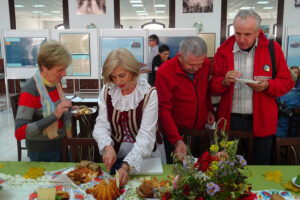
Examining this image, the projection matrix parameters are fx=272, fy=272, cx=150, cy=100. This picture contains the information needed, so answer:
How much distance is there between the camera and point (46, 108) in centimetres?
182

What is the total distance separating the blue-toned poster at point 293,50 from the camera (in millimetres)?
5997

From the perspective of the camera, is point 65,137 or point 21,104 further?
point 65,137

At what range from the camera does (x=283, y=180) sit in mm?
1489

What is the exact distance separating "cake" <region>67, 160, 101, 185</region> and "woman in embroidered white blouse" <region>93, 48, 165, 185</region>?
0.08 meters

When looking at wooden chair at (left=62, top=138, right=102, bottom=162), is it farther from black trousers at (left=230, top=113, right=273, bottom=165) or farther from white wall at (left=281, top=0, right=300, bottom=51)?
white wall at (left=281, top=0, right=300, bottom=51)

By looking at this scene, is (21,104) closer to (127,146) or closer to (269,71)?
(127,146)

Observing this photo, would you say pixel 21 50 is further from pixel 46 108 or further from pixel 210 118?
pixel 210 118

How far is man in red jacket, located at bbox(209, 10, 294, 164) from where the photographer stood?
192 cm

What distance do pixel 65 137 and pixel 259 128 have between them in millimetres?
1419

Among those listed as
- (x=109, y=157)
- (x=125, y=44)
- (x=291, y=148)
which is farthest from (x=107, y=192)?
(x=125, y=44)

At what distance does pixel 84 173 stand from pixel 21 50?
213 inches

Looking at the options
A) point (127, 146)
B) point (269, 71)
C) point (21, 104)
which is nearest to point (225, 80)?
point (269, 71)

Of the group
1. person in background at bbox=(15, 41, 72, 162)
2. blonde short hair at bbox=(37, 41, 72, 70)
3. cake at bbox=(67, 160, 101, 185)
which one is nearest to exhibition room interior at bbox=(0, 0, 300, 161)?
person in background at bbox=(15, 41, 72, 162)

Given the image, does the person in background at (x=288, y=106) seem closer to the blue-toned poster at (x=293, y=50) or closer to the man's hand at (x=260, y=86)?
the man's hand at (x=260, y=86)
